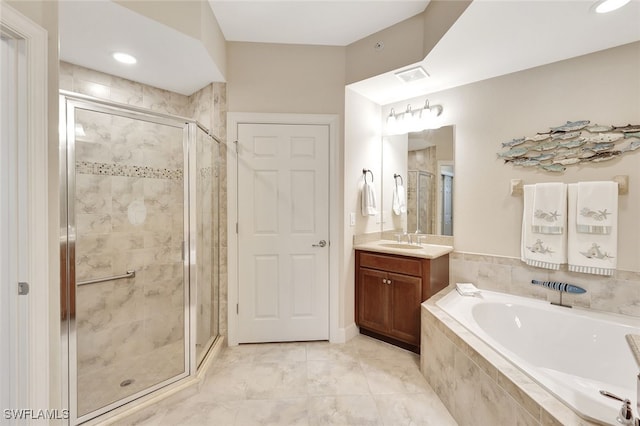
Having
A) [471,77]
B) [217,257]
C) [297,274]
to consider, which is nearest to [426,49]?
[471,77]

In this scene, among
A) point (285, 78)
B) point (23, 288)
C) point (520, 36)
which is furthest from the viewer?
point (285, 78)

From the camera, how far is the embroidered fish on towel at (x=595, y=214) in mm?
1835

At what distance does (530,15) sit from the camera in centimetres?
158

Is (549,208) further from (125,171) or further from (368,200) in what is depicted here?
(125,171)

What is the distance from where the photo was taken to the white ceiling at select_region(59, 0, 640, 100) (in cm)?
159

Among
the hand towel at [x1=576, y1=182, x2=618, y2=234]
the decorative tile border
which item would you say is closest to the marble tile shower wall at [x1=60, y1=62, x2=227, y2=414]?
the decorative tile border

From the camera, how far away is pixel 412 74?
2.30m

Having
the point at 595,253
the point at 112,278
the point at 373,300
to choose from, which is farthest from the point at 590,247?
the point at 112,278

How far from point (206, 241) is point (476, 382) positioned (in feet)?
6.83

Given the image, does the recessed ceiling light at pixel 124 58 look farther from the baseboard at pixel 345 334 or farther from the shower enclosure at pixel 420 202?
the baseboard at pixel 345 334

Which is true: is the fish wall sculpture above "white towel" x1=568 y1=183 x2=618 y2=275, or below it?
above

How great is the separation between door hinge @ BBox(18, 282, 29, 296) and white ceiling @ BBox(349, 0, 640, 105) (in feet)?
8.17

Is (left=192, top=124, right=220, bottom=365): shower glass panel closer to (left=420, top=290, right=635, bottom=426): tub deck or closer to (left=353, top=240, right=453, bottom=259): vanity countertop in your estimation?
(left=353, top=240, right=453, bottom=259): vanity countertop

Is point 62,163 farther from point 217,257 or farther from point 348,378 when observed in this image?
point 348,378
